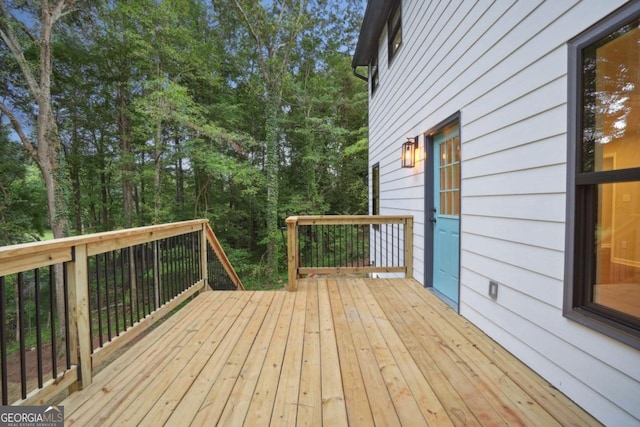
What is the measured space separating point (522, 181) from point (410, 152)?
2184 millimetres

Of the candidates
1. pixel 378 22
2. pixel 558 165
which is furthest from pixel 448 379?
pixel 378 22

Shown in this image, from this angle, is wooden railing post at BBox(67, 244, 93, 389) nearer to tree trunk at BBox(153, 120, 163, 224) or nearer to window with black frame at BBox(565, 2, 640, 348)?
window with black frame at BBox(565, 2, 640, 348)

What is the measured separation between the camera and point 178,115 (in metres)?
7.50

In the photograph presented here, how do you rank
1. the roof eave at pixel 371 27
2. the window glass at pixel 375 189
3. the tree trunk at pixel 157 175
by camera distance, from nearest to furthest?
1. the roof eave at pixel 371 27
2. the window glass at pixel 375 189
3. the tree trunk at pixel 157 175

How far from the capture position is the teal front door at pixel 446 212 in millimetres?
3010

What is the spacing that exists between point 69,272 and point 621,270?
9.86 ft

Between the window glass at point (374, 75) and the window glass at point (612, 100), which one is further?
the window glass at point (374, 75)

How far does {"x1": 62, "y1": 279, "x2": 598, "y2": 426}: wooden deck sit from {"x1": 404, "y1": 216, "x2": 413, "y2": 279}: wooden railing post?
124cm

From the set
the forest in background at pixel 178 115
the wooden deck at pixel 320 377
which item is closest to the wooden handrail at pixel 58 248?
the wooden deck at pixel 320 377

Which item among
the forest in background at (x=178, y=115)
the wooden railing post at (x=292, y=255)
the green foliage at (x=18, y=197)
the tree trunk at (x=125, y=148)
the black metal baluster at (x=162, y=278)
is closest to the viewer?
the black metal baluster at (x=162, y=278)

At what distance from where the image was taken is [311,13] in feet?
31.4

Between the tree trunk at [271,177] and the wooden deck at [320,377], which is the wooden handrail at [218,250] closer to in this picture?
the wooden deck at [320,377]

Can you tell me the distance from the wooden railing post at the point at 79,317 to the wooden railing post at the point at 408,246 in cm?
354

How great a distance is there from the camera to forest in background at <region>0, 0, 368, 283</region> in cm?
717
